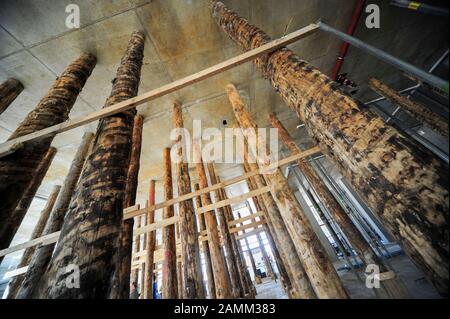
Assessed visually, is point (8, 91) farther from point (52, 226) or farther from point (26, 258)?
point (26, 258)

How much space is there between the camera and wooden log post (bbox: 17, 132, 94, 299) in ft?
11.8

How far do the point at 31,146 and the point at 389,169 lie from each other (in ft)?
12.4

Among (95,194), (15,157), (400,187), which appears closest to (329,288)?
(400,187)

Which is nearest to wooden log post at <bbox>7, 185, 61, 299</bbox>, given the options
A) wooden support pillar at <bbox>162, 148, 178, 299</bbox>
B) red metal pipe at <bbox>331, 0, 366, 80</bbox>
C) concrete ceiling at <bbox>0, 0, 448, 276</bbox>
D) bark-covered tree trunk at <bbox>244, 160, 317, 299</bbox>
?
concrete ceiling at <bbox>0, 0, 448, 276</bbox>

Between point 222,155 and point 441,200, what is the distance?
8835 mm

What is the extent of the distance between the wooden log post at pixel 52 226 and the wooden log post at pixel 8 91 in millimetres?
1896

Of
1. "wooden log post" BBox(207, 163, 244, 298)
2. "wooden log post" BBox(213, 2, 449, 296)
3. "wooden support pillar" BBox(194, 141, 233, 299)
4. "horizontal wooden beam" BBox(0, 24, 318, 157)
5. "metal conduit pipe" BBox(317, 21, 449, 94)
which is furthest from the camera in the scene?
"wooden log post" BBox(207, 163, 244, 298)

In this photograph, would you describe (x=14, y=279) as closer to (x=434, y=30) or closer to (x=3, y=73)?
(x=3, y=73)

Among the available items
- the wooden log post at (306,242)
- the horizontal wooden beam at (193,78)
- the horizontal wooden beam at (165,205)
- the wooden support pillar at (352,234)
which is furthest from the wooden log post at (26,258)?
the wooden support pillar at (352,234)

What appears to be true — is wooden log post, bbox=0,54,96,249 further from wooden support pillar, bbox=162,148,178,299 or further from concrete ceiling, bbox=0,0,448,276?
wooden support pillar, bbox=162,148,178,299

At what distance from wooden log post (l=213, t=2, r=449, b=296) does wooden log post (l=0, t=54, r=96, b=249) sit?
2.96 m

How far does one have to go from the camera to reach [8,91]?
15.0 ft

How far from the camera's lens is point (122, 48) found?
4.81m

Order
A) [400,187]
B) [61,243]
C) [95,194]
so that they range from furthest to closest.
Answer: [95,194] → [61,243] → [400,187]
